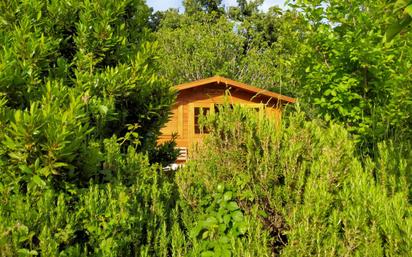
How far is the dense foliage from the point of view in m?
2.40

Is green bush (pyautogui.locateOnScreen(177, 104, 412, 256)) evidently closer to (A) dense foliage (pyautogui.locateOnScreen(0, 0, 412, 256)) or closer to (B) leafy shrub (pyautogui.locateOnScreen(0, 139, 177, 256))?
(A) dense foliage (pyautogui.locateOnScreen(0, 0, 412, 256))

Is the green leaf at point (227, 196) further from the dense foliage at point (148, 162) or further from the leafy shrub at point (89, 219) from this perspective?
the leafy shrub at point (89, 219)

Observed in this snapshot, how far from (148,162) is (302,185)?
1325 millimetres

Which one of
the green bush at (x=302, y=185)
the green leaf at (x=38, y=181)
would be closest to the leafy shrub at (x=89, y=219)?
the green leaf at (x=38, y=181)

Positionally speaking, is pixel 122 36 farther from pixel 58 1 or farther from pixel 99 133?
pixel 99 133

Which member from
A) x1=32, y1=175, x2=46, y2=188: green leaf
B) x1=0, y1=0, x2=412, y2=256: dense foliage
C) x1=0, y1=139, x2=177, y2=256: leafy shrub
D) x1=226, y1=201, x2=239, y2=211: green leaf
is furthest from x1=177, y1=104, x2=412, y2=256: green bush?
x1=32, y1=175, x2=46, y2=188: green leaf

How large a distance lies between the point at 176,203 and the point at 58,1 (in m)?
2.00

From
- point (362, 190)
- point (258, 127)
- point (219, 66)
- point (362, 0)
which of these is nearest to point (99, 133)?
point (258, 127)

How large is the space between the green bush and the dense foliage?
1 centimetres

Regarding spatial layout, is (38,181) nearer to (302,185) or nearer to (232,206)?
(232,206)

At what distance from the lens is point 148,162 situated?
11.8ft

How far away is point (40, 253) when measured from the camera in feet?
7.78

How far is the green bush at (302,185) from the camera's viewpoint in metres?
2.80

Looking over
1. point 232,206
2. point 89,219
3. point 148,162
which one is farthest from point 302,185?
point 89,219
